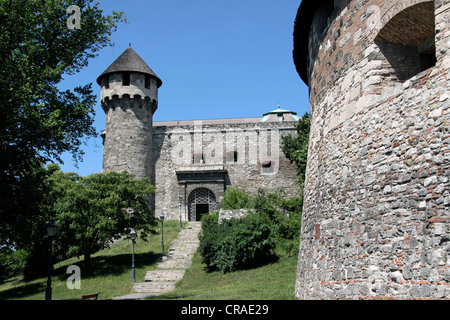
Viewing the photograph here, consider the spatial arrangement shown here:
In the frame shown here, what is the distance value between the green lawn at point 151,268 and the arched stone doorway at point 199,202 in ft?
25.7

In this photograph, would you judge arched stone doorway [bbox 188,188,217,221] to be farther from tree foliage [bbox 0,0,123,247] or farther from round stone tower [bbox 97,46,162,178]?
tree foliage [bbox 0,0,123,247]

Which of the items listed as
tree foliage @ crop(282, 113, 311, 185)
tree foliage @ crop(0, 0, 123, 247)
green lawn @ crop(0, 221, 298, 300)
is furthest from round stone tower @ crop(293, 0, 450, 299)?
tree foliage @ crop(282, 113, 311, 185)

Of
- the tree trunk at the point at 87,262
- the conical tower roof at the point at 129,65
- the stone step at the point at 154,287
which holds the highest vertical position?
the conical tower roof at the point at 129,65

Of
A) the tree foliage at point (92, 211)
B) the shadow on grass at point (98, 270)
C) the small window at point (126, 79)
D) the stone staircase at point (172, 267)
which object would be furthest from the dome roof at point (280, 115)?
the shadow on grass at point (98, 270)

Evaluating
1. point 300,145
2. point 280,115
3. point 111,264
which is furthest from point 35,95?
point 280,115

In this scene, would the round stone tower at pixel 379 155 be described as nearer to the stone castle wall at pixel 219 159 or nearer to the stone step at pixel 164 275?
the stone step at pixel 164 275

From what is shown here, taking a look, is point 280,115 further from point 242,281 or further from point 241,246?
point 242,281

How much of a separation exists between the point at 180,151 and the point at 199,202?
414cm

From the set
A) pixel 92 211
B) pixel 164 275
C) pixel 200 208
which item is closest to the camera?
pixel 164 275

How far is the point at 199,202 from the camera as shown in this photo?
34219 millimetres

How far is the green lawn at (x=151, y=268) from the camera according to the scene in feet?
46.0

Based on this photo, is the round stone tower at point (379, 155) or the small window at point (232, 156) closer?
the round stone tower at point (379, 155)

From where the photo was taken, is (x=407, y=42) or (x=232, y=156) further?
(x=232, y=156)
